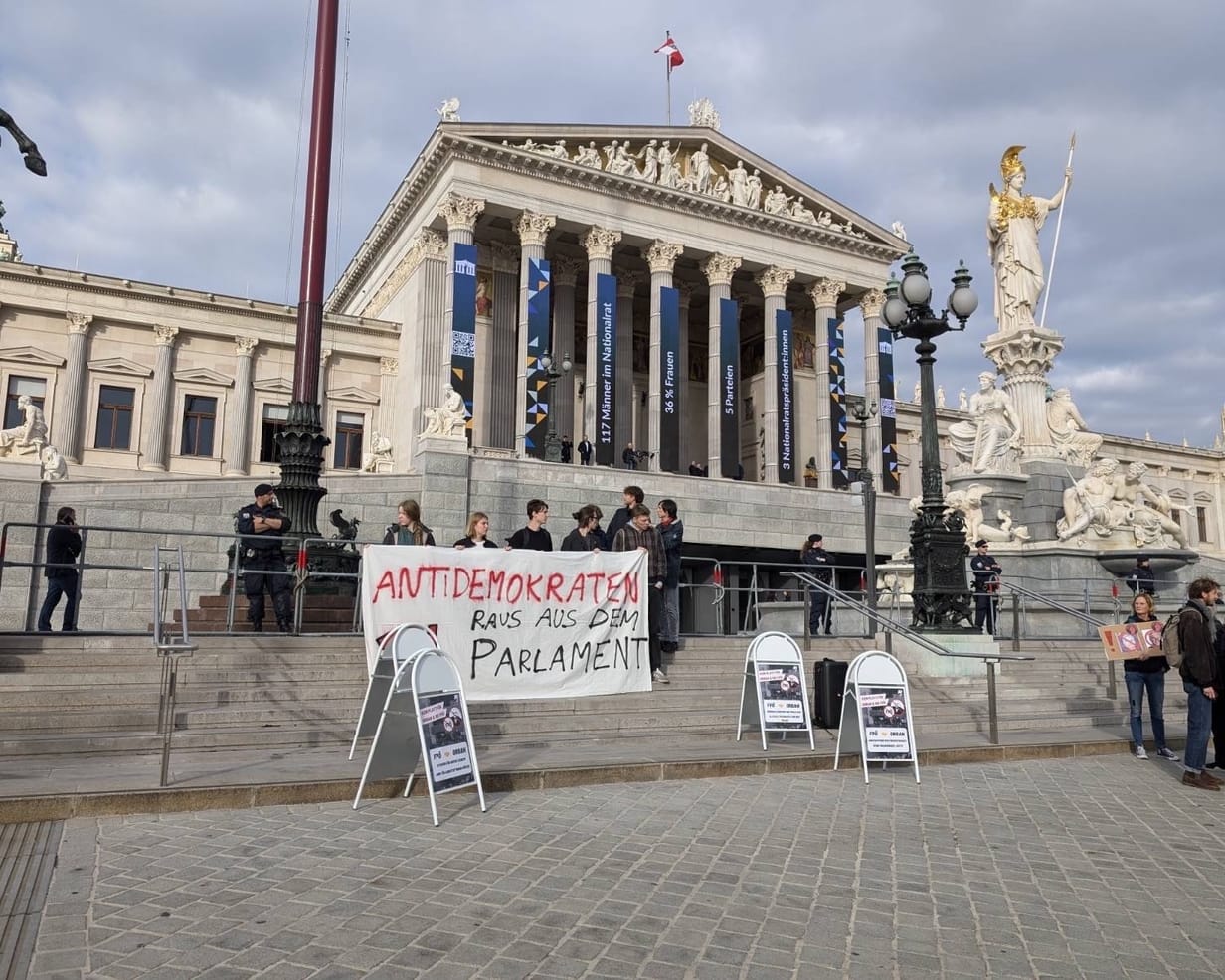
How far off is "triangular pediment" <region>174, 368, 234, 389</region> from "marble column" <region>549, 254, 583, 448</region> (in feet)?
48.9

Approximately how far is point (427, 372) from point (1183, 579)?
26.8m

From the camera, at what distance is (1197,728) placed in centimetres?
857

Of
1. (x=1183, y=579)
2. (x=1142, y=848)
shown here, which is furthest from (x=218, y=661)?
(x=1183, y=579)

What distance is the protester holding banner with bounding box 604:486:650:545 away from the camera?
1142 cm

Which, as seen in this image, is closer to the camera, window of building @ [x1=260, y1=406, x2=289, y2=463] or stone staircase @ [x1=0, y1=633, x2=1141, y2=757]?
stone staircase @ [x1=0, y1=633, x2=1141, y2=757]

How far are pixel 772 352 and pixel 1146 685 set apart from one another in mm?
33699

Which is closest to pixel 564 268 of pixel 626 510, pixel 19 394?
pixel 19 394

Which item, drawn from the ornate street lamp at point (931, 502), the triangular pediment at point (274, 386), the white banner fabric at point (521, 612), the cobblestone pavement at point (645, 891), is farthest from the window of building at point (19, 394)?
the cobblestone pavement at point (645, 891)

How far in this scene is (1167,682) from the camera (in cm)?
1484

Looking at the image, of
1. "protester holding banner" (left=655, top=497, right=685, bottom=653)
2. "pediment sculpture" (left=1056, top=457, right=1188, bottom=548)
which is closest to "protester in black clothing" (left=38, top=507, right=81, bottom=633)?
"protester holding banner" (left=655, top=497, right=685, bottom=653)

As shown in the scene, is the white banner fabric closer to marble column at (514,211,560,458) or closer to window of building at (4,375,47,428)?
marble column at (514,211,560,458)

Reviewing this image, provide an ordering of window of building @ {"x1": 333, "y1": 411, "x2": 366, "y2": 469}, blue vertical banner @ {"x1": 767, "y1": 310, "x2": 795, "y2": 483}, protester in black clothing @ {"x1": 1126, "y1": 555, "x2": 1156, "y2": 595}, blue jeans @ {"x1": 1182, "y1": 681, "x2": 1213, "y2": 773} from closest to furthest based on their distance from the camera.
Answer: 1. blue jeans @ {"x1": 1182, "y1": 681, "x2": 1213, "y2": 773}
2. protester in black clothing @ {"x1": 1126, "y1": 555, "x2": 1156, "y2": 595}
3. blue vertical banner @ {"x1": 767, "y1": 310, "x2": 795, "y2": 483}
4. window of building @ {"x1": 333, "y1": 411, "x2": 366, "y2": 469}

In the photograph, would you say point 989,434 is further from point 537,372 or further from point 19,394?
point 19,394

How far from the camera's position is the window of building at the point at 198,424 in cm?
4150
